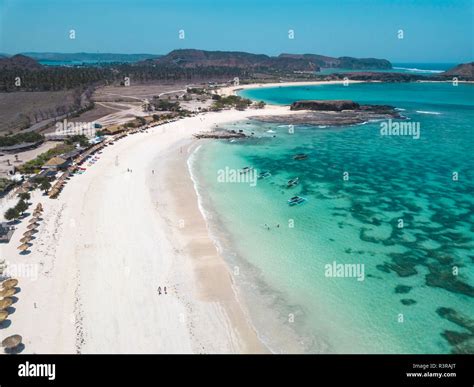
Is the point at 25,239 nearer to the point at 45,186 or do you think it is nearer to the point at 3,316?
the point at 3,316

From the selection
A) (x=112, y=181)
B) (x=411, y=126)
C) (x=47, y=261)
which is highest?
(x=411, y=126)

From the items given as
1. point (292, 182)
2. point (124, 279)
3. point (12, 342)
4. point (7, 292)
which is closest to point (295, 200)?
point (292, 182)

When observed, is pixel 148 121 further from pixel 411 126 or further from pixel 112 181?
pixel 411 126

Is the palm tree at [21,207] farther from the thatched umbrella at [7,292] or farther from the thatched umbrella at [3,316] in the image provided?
the thatched umbrella at [3,316]
